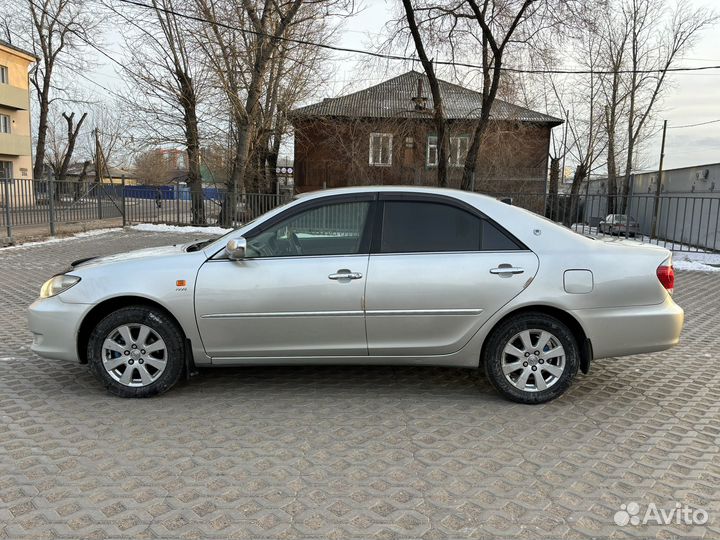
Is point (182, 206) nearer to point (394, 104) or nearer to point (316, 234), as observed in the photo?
point (394, 104)

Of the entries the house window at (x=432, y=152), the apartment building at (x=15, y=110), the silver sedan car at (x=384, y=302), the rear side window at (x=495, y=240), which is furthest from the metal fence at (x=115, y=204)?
the apartment building at (x=15, y=110)

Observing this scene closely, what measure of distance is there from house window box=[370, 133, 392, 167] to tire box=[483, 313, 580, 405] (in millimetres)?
24126

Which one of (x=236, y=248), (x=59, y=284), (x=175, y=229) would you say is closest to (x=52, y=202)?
(x=175, y=229)

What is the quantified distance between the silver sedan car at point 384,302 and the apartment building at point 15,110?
3778 centimetres

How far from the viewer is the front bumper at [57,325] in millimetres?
4145

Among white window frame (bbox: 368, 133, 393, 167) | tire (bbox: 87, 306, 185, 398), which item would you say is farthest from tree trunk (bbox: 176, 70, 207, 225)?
tire (bbox: 87, 306, 185, 398)

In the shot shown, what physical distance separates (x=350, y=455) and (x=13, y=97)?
1667 inches

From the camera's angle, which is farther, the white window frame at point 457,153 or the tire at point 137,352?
the white window frame at point 457,153

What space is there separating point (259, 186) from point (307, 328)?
23.0 metres

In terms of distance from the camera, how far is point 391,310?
13.3 ft

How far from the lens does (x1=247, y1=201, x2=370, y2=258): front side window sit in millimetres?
4199

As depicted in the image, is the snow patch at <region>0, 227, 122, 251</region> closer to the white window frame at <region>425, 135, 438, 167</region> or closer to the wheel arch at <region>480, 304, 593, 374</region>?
the wheel arch at <region>480, 304, 593, 374</region>

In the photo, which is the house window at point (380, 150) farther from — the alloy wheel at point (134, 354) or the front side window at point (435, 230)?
the alloy wheel at point (134, 354)

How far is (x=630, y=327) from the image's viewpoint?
411 centimetres
